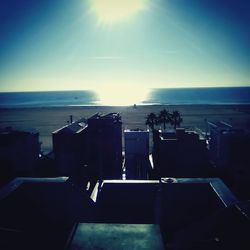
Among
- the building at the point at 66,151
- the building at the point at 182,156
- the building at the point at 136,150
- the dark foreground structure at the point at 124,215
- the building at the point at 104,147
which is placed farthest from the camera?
the building at the point at 136,150

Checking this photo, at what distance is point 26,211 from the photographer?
10.1 m

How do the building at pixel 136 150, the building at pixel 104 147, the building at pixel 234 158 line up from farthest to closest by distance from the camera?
the building at pixel 136 150 → the building at pixel 104 147 → the building at pixel 234 158

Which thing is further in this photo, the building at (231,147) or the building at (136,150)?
the building at (136,150)

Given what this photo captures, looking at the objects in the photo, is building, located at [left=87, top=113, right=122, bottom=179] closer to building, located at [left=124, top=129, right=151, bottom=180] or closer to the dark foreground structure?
building, located at [left=124, top=129, right=151, bottom=180]

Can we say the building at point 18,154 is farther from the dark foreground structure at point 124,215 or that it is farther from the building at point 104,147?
the dark foreground structure at point 124,215

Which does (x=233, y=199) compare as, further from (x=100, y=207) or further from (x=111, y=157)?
(x=111, y=157)

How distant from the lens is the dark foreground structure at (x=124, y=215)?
19.1 ft

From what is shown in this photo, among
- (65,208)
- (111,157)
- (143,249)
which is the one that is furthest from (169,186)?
(111,157)

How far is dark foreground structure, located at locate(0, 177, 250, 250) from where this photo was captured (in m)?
5.81

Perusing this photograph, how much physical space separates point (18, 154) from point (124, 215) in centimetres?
2103

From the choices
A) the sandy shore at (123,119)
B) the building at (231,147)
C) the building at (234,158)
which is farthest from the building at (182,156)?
the sandy shore at (123,119)

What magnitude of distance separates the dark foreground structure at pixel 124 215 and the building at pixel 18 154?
19045 millimetres

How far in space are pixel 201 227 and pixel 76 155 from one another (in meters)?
22.3

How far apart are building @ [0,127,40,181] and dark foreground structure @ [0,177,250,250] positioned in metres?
19.0
